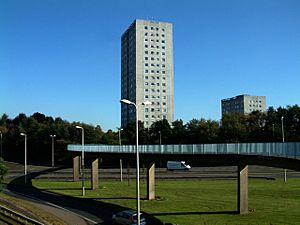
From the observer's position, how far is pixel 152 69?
176 metres

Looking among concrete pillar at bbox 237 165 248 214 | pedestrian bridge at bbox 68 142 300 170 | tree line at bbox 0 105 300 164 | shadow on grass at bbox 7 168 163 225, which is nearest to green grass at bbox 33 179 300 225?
concrete pillar at bbox 237 165 248 214

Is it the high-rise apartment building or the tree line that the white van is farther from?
the high-rise apartment building

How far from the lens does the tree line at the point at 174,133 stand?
112438 mm

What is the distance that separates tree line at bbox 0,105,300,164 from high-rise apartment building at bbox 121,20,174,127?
117 ft

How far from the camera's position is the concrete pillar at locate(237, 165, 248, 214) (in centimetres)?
3865

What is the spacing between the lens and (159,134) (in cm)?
12888

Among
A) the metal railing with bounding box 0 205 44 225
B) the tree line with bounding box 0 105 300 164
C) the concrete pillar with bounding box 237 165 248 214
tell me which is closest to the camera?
the metal railing with bounding box 0 205 44 225

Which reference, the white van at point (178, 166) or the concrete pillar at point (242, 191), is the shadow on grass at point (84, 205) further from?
the white van at point (178, 166)

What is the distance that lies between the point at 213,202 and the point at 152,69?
439ft

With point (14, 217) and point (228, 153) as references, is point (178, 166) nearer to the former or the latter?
point (228, 153)

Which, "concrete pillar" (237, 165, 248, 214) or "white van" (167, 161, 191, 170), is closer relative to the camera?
"concrete pillar" (237, 165, 248, 214)

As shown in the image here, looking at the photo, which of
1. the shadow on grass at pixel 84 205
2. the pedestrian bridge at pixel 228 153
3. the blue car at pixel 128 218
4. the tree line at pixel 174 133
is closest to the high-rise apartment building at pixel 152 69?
the tree line at pixel 174 133

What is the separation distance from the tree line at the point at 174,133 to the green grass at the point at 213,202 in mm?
44535

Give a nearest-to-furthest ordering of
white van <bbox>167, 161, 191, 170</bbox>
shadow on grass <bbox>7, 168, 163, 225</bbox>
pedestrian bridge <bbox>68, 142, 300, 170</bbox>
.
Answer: pedestrian bridge <bbox>68, 142, 300, 170</bbox>
shadow on grass <bbox>7, 168, 163, 225</bbox>
white van <bbox>167, 161, 191, 170</bbox>
